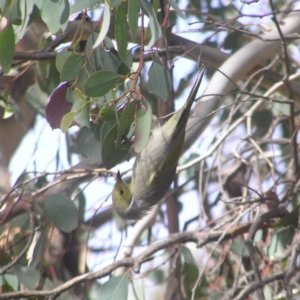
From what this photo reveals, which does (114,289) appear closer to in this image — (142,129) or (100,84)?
(142,129)

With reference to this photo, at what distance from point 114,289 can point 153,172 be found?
70cm

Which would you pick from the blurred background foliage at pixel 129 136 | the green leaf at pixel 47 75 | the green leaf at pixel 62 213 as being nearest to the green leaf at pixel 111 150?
the blurred background foliage at pixel 129 136

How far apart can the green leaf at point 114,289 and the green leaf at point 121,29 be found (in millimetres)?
1274

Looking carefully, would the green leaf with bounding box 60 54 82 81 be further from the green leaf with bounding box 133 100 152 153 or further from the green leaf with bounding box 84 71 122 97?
the green leaf with bounding box 133 100 152 153

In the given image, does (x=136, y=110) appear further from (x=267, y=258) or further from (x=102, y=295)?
(x=267, y=258)

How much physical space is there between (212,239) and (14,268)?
3.77 ft

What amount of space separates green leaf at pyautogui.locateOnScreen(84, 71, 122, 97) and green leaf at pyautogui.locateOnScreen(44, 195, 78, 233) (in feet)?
3.64

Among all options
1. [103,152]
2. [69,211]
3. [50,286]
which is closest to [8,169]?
[50,286]

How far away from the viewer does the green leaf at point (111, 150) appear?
2.04m

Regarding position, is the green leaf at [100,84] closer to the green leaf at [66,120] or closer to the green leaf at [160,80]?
the green leaf at [66,120]

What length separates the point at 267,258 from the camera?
3.37 meters

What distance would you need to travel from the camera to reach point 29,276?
2818 millimetres

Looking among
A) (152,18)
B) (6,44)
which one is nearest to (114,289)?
(6,44)

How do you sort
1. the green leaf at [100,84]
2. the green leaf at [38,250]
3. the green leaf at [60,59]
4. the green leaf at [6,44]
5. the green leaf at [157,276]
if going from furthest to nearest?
the green leaf at [157,276] → the green leaf at [38,250] → the green leaf at [60,59] → the green leaf at [6,44] → the green leaf at [100,84]
